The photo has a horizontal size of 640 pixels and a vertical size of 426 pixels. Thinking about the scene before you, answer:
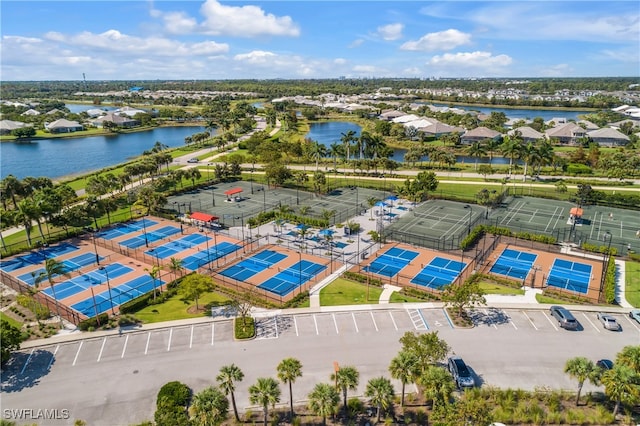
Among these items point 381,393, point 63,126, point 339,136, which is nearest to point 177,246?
point 381,393

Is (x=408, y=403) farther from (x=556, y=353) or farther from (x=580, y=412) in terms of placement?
(x=556, y=353)

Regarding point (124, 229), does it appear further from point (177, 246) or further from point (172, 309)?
point (172, 309)

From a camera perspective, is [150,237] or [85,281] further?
[150,237]

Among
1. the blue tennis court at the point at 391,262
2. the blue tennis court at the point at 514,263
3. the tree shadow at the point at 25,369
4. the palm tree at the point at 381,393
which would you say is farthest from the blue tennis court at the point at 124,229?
the blue tennis court at the point at 514,263

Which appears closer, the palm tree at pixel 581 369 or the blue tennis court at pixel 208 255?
the palm tree at pixel 581 369

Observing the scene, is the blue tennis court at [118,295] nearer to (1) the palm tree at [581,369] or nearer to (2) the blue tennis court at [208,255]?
(2) the blue tennis court at [208,255]

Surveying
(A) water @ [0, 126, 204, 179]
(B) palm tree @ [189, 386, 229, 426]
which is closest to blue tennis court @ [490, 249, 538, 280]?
(B) palm tree @ [189, 386, 229, 426]
